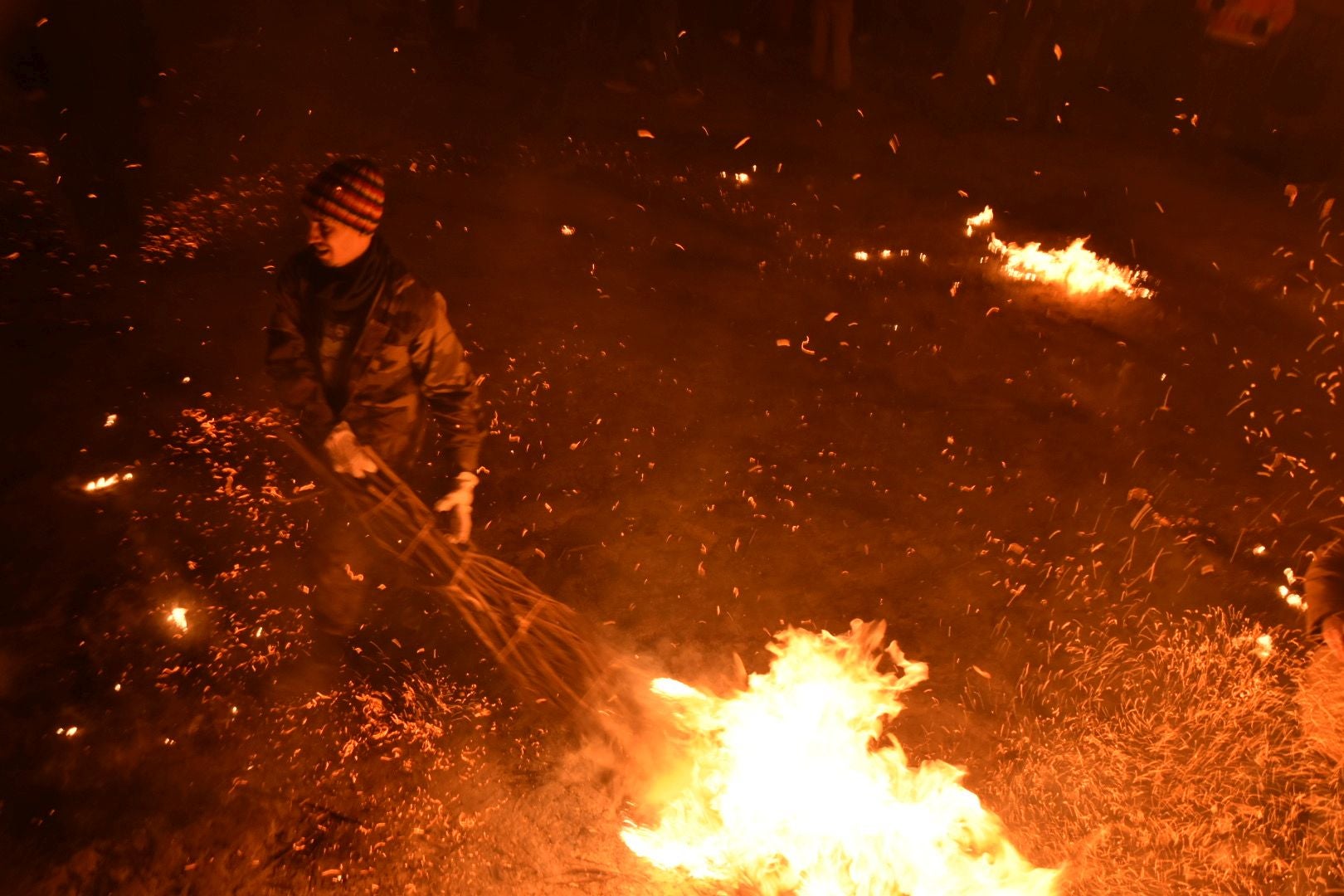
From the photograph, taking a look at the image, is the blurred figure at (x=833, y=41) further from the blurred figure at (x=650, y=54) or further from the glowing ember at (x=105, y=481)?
the glowing ember at (x=105, y=481)

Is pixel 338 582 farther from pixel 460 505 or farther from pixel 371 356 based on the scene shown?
pixel 371 356

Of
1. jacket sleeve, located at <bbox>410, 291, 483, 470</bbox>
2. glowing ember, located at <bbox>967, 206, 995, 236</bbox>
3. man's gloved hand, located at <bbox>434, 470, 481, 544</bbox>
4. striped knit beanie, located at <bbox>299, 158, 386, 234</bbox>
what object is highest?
striped knit beanie, located at <bbox>299, 158, 386, 234</bbox>

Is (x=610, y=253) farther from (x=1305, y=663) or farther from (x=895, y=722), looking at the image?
(x=1305, y=663)

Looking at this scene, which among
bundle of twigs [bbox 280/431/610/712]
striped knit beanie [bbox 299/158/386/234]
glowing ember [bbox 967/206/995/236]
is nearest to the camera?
striped knit beanie [bbox 299/158/386/234]

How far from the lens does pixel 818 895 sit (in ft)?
9.98

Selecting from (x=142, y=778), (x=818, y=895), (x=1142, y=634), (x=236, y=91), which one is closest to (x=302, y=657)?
(x=142, y=778)

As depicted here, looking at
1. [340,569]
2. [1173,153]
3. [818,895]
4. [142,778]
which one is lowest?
[142,778]

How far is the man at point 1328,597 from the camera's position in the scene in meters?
3.12

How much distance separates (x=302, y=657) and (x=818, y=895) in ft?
7.72

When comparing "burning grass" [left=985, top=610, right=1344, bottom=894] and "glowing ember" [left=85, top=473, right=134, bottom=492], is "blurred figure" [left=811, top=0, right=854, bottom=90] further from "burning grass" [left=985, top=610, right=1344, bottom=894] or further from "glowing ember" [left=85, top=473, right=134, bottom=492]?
"glowing ember" [left=85, top=473, right=134, bottom=492]

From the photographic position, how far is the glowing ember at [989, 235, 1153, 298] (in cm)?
757

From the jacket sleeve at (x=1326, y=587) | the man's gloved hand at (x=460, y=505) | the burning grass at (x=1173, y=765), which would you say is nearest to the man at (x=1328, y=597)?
the jacket sleeve at (x=1326, y=587)

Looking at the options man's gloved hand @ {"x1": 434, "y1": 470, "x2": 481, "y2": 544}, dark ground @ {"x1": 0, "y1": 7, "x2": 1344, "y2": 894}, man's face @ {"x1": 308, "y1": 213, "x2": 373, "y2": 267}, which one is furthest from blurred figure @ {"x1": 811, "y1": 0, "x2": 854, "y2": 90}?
man's gloved hand @ {"x1": 434, "y1": 470, "x2": 481, "y2": 544}

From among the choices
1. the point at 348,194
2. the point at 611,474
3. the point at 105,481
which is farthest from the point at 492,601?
the point at 105,481
